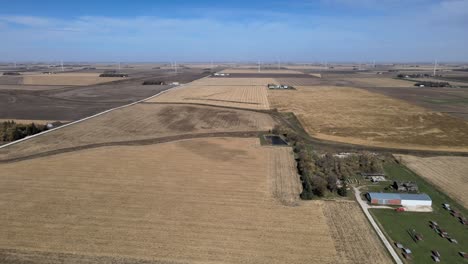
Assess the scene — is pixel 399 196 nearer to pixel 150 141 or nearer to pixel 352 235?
pixel 352 235

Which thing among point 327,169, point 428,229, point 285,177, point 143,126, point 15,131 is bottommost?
point 428,229

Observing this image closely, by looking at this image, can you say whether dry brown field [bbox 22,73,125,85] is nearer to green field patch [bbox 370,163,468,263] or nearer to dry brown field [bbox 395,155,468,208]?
dry brown field [bbox 395,155,468,208]

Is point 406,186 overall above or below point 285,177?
above

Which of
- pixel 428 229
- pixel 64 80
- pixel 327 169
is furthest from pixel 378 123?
pixel 64 80

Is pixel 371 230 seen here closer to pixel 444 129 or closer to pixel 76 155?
pixel 76 155

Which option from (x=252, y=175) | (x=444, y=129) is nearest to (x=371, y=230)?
(x=252, y=175)

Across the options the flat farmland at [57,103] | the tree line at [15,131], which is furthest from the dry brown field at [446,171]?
the flat farmland at [57,103]
